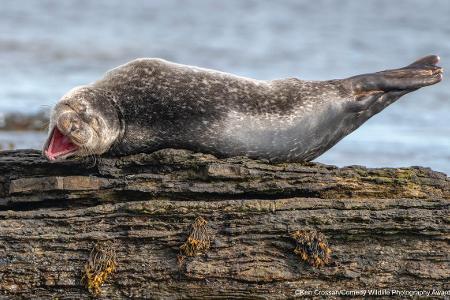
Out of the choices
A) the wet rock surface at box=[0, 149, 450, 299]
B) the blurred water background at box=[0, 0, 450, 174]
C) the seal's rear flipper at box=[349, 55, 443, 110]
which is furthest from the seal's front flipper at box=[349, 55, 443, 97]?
the blurred water background at box=[0, 0, 450, 174]

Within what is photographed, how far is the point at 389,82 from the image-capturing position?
916 centimetres

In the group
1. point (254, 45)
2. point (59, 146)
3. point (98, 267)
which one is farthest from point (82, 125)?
point (254, 45)

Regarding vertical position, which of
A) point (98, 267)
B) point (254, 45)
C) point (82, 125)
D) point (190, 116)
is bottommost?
point (98, 267)

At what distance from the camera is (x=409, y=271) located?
7.50m

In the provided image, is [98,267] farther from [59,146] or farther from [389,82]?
[389,82]

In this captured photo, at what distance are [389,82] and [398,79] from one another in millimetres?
120

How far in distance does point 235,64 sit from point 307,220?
1558 centimetres

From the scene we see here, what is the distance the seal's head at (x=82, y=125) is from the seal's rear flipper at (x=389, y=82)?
2334mm

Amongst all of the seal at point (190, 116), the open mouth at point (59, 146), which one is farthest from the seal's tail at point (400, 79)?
the open mouth at point (59, 146)

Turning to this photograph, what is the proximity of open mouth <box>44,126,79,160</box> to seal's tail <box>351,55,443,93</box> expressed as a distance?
2753 millimetres

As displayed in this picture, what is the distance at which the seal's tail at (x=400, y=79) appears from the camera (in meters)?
9.10

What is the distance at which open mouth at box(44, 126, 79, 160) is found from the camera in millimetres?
7952

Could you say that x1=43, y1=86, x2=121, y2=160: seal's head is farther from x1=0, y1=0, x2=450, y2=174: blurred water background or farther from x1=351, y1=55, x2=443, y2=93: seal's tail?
x1=0, y1=0, x2=450, y2=174: blurred water background

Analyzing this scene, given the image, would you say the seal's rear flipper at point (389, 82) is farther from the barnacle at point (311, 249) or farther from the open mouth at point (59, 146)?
the open mouth at point (59, 146)
